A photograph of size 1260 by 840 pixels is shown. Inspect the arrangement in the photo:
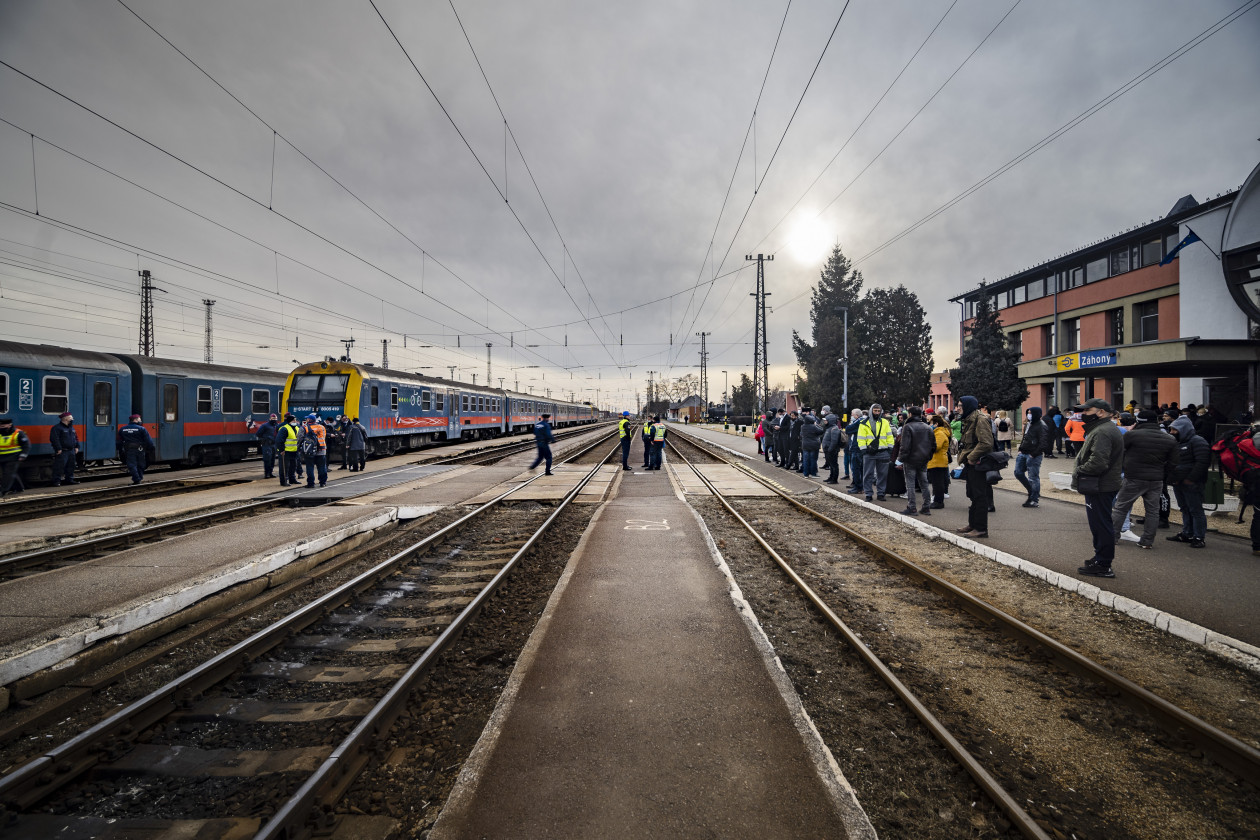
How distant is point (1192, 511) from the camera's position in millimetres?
7320

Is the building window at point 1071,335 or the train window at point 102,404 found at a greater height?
the building window at point 1071,335

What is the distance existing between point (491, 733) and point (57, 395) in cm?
1682

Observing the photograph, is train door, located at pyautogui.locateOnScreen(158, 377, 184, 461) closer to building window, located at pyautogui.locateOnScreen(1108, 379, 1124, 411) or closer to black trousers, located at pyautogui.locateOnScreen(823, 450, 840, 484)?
black trousers, located at pyautogui.locateOnScreen(823, 450, 840, 484)

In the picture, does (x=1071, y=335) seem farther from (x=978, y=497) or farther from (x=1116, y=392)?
(x=978, y=497)

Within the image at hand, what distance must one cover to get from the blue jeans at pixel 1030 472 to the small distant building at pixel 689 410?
7032 cm

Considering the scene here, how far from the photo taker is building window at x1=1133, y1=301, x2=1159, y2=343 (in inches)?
1133

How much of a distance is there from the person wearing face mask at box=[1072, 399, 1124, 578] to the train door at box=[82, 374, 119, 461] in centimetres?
2055

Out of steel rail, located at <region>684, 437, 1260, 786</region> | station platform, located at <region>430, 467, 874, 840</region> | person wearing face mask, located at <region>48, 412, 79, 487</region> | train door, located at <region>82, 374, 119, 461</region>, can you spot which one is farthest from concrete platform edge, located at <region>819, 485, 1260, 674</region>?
train door, located at <region>82, 374, 119, 461</region>

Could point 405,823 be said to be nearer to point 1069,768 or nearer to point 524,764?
point 524,764

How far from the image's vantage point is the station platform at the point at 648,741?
8.09 ft

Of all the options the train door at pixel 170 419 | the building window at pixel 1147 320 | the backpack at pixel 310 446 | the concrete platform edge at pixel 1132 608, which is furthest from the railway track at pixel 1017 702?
the building window at pixel 1147 320

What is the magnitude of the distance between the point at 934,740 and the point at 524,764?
7.63 ft

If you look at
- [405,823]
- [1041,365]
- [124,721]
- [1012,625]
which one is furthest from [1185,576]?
[1041,365]

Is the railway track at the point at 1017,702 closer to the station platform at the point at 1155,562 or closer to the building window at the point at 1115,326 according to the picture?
the station platform at the point at 1155,562
